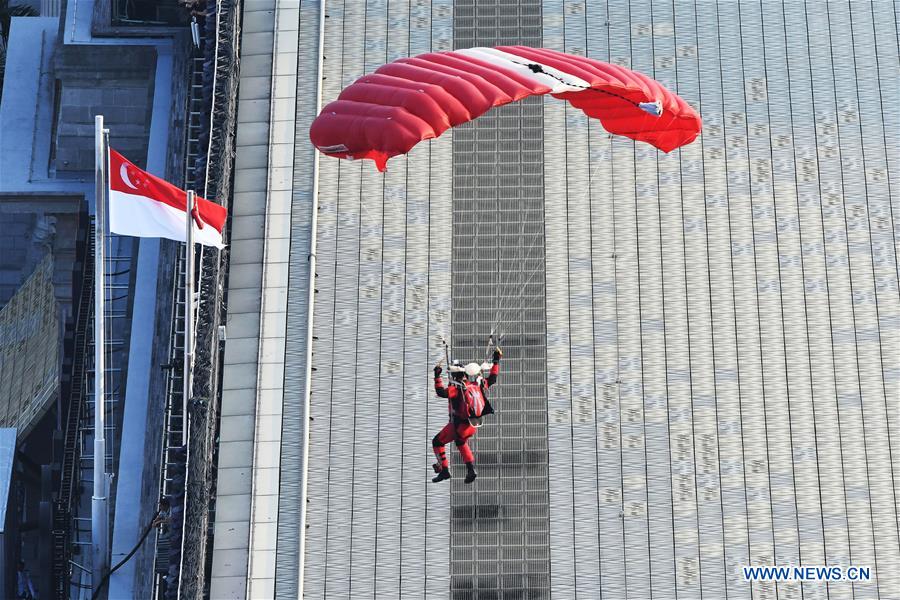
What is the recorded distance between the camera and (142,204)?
44.7m

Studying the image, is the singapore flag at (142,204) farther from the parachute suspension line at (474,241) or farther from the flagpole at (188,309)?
the parachute suspension line at (474,241)

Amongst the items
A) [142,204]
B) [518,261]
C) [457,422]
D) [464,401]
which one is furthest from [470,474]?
[142,204]

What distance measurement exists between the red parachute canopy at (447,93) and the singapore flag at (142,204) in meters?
6.46

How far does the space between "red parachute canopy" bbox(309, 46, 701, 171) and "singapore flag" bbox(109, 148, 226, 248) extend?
646 centimetres

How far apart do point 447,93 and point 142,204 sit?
10.4 metres

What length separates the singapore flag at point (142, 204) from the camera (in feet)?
146

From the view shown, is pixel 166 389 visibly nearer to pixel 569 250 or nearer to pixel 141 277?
pixel 141 277

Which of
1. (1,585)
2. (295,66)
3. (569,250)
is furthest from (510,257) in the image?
(1,585)

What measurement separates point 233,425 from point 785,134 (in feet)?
65.6

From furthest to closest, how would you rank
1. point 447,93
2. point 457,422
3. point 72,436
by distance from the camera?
point 72,436
point 457,422
point 447,93

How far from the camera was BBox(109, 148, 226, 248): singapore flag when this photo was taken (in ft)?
146

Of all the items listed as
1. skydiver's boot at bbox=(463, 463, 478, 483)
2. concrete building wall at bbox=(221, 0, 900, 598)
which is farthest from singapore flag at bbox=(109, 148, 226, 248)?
skydiver's boot at bbox=(463, 463, 478, 483)

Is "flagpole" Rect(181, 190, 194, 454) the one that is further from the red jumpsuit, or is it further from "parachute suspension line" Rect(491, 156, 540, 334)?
"parachute suspension line" Rect(491, 156, 540, 334)

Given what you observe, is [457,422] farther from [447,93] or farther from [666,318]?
[666,318]
